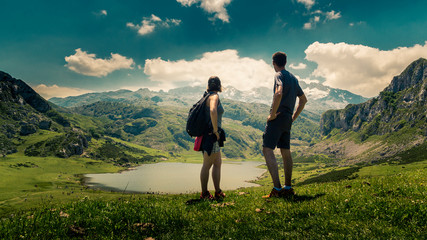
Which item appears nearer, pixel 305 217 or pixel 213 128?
pixel 305 217

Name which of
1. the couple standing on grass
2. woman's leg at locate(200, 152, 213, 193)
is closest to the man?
the couple standing on grass

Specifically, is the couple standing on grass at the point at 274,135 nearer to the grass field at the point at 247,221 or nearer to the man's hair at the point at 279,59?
the man's hair at the point at 279,59

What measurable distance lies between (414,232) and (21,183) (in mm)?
259102

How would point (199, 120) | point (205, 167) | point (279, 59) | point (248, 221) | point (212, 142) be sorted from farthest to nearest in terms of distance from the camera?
point (279, 59), point (205, 167), point (199, 120), point (212, 142), point (248, 221)

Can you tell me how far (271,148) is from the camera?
9172mm

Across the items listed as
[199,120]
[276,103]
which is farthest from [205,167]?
[276,103]

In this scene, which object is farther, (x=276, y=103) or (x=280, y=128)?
(x=280, y=128)

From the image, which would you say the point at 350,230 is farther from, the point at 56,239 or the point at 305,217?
the point at 56,239

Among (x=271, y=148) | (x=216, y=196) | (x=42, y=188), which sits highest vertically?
(x=271, y=148)

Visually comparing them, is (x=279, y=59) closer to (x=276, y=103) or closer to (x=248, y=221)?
(x=276, y=103)

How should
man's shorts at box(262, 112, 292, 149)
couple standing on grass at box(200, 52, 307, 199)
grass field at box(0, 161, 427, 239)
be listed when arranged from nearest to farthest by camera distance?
grass field at box(0, 161, 427, 239), couple standing on grass at box(200, 52, 307, 199), man's shorts at box(262, 112, 292, 149)

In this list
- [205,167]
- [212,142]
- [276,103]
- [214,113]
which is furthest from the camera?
[205,167]

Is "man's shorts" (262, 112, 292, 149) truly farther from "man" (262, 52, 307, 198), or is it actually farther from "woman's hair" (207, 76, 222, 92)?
"woman's hair" (207, 76, 222, 92)

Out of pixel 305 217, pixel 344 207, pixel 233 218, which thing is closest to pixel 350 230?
pixel 305 217
